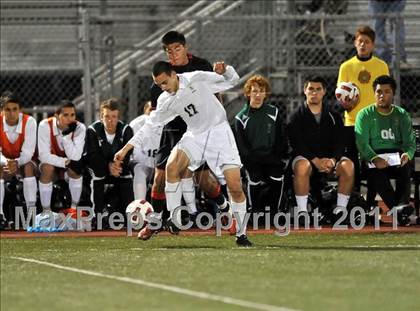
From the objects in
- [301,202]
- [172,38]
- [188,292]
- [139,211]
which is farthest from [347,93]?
[188,292]

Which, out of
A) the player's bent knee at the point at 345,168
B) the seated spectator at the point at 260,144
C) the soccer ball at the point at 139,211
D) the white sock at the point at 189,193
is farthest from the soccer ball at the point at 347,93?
the soccer ball at the point at 139,211

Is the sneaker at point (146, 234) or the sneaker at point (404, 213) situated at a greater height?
the sneaker at point (404, 213)

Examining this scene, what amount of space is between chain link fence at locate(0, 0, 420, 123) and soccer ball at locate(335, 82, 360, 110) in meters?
1.74

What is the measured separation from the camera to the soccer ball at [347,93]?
52.1 feet

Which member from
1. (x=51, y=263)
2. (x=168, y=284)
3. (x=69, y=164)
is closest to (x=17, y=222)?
(x=69, y=164)

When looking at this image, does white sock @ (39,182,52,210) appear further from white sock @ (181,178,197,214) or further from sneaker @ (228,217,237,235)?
sneaker @ (228,217,237,235)

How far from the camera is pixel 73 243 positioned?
1403cm

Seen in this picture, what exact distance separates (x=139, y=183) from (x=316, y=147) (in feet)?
7.51

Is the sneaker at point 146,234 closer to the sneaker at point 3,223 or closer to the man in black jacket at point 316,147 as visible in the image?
the man in black jacket at point 316,147

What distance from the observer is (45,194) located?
16.1 meters

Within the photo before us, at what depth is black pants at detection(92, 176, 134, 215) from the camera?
632 inches

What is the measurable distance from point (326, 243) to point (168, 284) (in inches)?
174

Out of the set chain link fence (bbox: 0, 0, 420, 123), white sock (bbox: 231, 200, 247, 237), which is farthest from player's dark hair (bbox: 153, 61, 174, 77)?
chain link fence (bbox: 0, 0, 420, 123)

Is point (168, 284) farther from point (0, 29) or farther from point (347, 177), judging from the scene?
point (0, 29)
